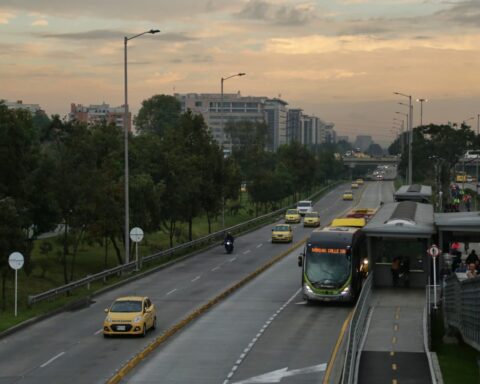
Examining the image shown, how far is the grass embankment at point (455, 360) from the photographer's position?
79.9 ft

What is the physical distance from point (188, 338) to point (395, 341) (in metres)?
6.57

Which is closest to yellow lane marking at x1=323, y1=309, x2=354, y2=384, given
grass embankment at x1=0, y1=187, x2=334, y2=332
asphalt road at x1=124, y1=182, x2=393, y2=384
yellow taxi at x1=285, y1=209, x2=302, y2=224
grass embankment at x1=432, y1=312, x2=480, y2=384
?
asphalt road at x1=124, y1=182, x2=393, y2=384

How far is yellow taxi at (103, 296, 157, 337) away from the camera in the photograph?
98.4ft

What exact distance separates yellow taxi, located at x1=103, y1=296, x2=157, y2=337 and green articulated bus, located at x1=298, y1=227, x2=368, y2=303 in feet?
28.7

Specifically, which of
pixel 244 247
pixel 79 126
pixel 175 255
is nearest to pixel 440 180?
pixel 244 247

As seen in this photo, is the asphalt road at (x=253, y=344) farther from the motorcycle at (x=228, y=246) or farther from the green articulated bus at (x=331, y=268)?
the motorcycle at (x=228, y=246)

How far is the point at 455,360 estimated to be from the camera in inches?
1070

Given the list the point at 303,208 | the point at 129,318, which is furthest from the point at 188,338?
the point at 303,208

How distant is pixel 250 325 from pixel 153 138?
36.6 metres

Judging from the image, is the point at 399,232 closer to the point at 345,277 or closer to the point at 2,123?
the point at 345,277

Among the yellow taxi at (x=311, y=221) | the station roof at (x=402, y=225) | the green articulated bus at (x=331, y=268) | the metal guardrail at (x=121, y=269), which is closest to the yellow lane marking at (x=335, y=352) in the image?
the green articulated bus at (x=331, y=268)

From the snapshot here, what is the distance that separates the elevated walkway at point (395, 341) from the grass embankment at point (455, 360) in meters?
0.57

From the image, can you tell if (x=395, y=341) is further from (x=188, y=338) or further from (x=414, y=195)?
(x=414, y=195)

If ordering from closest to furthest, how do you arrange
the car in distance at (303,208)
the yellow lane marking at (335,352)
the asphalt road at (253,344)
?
the yellow lane marking at (335,352)
the asphalt road at (253,344)
the car in distance at (303,208)
